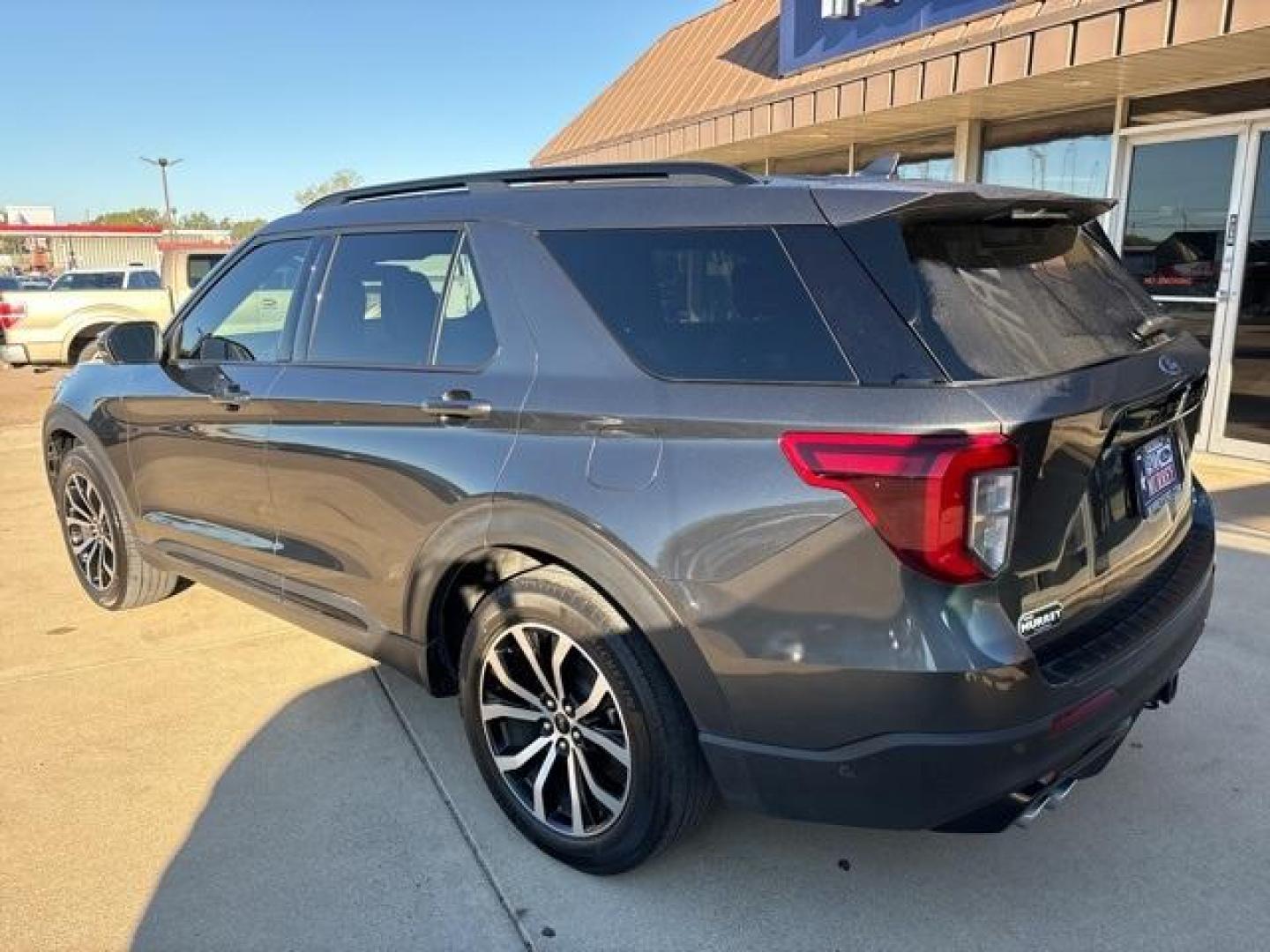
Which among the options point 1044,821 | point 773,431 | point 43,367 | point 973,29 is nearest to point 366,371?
point 773,431

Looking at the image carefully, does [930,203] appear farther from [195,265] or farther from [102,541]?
[195,265]

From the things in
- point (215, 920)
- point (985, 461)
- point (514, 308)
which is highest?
point (514, 308)

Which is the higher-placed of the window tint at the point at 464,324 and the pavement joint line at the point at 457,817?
the window tint at the point at 464,324

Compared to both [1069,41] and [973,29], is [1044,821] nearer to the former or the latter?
[1069,41]

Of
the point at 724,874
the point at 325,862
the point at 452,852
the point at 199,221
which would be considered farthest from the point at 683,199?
the point at 199,221

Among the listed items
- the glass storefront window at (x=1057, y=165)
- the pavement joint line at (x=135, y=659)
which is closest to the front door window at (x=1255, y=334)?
the glass storefront window at (x=1057, y=165)

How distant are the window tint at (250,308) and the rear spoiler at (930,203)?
204 cm

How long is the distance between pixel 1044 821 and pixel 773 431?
5.22 ft

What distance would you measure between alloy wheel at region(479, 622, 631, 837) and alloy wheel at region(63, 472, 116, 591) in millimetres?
2593

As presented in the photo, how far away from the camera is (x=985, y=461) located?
186 centimetres

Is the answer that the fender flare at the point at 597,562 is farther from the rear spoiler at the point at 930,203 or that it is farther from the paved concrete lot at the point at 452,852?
the rear spoiler at the point at 930,203

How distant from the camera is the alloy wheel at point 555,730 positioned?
8.06ft

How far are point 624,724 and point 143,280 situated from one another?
1589 centimetres

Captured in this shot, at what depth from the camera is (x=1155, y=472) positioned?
7.72 feet
